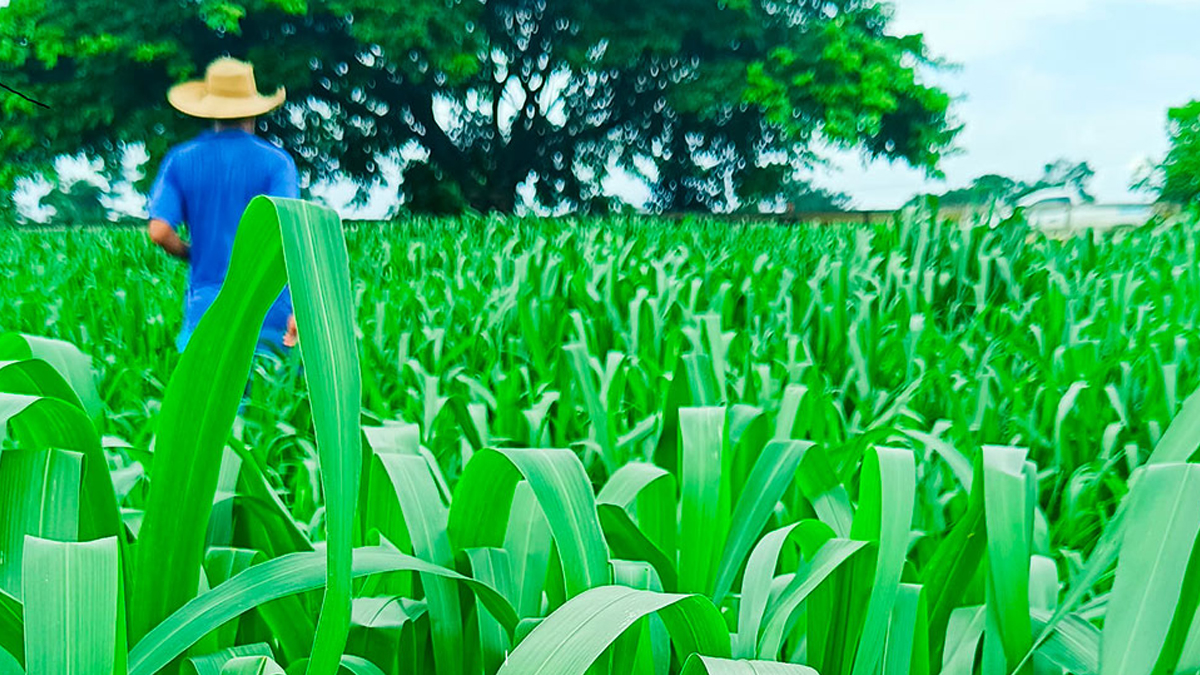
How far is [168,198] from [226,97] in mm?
343

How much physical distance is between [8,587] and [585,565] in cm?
35

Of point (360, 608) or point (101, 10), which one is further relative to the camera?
point (101, 10)

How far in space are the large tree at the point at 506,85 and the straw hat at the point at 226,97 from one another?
1274 cm

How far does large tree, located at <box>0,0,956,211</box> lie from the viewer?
16094 millimetres

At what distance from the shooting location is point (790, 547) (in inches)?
35.8

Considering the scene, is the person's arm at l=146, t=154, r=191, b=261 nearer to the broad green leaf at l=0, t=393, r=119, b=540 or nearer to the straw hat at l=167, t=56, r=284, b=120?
the straw hat at l=167, t=56, r=284, b=120

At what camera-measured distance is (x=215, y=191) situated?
275cm

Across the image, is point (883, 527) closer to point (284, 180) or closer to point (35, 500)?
point (35, 500)

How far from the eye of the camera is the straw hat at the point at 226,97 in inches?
110

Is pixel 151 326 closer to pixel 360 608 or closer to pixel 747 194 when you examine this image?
pixel 360 608

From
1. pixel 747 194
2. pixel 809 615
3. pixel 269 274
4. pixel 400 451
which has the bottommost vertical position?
pixel 809 615

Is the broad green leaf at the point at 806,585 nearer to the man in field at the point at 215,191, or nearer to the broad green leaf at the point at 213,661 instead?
the broad green leaf at the point at 213,661

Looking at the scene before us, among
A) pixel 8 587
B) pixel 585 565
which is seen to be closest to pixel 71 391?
pixel 8 587

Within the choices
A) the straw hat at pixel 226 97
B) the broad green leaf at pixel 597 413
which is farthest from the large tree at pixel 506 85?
the broad green leaf at pixel 597 413
